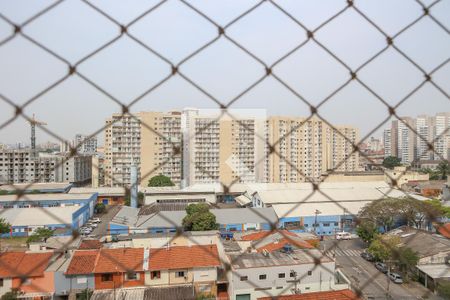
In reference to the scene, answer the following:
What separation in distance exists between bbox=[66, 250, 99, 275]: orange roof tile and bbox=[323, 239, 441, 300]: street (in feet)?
7.37

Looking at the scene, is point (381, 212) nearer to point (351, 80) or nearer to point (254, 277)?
point (254, 277)

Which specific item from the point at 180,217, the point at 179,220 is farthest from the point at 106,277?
the point at 180,217

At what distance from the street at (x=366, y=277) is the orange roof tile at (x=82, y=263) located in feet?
7.37

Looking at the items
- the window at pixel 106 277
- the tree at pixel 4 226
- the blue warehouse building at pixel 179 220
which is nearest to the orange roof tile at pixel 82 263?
the window at pixel 106 277

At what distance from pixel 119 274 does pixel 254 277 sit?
4.19 ft

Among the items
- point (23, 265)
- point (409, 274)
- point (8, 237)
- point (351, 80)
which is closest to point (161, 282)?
point (23, 265)

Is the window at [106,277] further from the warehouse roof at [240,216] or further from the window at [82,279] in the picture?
the warehouse roof at [240,216]

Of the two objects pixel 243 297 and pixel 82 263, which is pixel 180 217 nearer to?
pixel 82 263

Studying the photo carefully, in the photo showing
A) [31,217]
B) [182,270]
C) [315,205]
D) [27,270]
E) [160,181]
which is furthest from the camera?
→ [160,181]

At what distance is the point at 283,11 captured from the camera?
0.67 metres

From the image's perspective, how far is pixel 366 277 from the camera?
4.86 m

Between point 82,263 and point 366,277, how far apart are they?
11.0ft

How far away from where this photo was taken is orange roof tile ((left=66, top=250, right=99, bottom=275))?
12.0 feet

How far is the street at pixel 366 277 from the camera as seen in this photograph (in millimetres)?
4047
